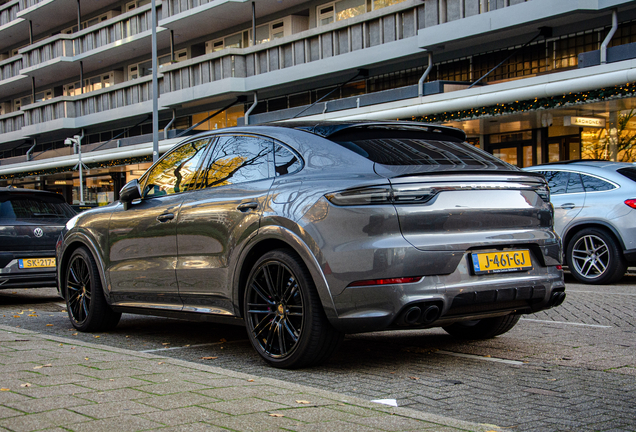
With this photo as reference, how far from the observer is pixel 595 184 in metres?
10.8

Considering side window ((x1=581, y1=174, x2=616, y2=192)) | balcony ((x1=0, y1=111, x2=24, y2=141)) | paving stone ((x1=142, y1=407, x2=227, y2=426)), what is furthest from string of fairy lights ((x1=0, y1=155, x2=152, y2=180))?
paving stone ((x1=142, y1=407, x2=227, y2=426))

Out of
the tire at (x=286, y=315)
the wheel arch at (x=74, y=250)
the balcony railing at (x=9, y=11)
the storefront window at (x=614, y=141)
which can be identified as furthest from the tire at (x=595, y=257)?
the balcony railing at (x=9, y=11)

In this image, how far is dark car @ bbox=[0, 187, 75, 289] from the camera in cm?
978

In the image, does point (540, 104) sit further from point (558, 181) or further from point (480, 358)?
point (480, 358)

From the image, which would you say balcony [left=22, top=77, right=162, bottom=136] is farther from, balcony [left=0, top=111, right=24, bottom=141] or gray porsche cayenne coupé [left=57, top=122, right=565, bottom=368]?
gray porsche cayenne coupé [left=57, top=122, right=565, bottom=368]

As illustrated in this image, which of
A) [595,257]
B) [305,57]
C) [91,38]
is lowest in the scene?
[595,257]

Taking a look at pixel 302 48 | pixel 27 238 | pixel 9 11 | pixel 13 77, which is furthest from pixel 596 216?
pixel 9 11

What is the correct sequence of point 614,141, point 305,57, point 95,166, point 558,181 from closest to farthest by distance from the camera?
point 558,181
point 614,141
point 305,57
point 95,166

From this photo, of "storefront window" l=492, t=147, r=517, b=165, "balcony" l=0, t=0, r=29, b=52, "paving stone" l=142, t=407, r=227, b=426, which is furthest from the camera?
"balcony" l=0, t=0, r=29, b=52

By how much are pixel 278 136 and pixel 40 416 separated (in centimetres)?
277

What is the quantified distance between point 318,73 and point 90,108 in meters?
17.5

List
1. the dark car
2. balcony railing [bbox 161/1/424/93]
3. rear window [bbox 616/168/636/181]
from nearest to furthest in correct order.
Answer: the dark car
rear window [bbox 616/168/636/181]
balcony railing [bbox 161/1/424/93]

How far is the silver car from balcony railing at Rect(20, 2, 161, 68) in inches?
1077

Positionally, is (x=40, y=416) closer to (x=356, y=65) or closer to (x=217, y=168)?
(x=217, y=168)
